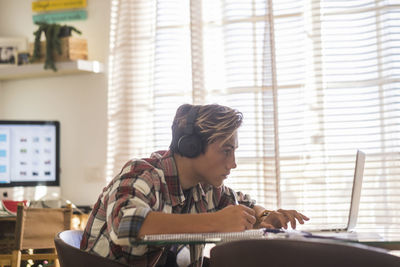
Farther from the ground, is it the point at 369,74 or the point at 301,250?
the point at 369,74

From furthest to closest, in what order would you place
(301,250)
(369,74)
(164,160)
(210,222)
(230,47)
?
(230,47)
(369,74)
(164,160)
(210,222)
(301,250)

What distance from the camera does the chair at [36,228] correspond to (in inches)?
111

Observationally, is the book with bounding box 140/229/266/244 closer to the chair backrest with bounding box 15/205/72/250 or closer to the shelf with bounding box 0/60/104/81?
the chair backrest with bounding box 15/205/72/250

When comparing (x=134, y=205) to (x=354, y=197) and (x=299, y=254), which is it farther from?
(x=354, y=197)

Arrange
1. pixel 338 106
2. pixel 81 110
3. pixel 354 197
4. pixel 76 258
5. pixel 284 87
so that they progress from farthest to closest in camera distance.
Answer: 1. pixel 81 110
2. pixel 284 87
3. pixel 338 106
4. pixel 354 197
5. pixel 76 258

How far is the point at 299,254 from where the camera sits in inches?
51.7

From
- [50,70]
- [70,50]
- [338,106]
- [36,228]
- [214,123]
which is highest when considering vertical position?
[70,50]

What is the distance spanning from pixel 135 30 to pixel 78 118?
2.28 ft

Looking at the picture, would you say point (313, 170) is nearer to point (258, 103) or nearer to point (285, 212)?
point (258, 103)

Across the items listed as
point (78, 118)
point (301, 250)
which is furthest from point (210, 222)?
point (78, 118)

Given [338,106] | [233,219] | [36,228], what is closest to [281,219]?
[233,219]

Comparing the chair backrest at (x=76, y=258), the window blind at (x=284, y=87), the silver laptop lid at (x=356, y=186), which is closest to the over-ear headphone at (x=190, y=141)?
the chair backrest at (x=76, y=258)

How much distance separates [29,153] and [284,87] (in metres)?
1.52

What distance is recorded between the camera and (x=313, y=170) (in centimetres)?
311
